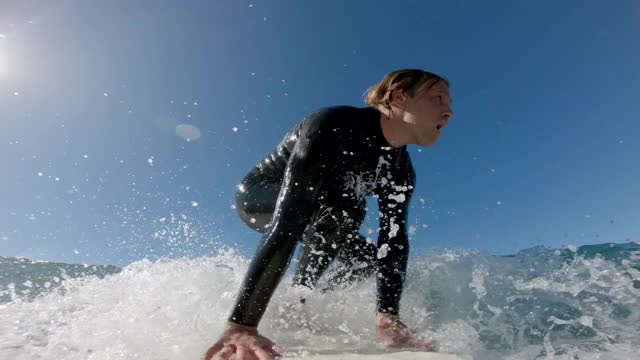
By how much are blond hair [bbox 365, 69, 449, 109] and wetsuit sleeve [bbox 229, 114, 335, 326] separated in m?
0.72

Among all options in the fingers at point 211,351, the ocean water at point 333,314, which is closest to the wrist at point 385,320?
the ocean water at point 333,314

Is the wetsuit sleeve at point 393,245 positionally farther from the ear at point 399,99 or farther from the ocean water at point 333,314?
the ear at point 399,99

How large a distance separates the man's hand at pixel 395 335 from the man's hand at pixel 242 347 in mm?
804

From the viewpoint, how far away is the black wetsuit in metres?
2.15

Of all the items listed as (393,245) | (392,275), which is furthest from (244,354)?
(393,245)

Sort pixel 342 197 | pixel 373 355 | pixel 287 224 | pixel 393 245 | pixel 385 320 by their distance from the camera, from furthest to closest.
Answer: pixel 342 197 → pixel 393 245 → pixel 385 320 → pixel 287 224 → pixel 373 355

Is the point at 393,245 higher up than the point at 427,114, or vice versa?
the point at 427,114

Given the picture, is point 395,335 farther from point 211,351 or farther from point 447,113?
point 447,113

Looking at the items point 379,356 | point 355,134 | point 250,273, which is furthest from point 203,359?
point 355,134

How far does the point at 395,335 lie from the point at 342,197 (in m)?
1.11

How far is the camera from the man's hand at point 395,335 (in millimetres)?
2393

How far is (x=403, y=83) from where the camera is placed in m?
3.00

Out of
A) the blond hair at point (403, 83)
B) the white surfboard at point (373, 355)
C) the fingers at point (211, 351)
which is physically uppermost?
the blond hair at point (403, 83)

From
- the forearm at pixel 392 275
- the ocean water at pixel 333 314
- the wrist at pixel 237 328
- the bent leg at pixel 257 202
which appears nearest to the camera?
the wrist at pixel 237 328
